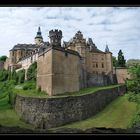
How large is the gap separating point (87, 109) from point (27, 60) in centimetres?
816

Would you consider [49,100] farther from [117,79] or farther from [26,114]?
[117,79]

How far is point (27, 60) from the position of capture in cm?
2191

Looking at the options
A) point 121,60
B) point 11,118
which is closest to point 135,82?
point 11,118

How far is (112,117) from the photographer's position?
16.0 metres

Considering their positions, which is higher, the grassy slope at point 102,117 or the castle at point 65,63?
A: the castle at point 65,63

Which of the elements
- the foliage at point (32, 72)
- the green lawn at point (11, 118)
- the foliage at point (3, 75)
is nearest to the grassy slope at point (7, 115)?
the green lawn at point (11, 118)

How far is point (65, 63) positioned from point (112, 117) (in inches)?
182

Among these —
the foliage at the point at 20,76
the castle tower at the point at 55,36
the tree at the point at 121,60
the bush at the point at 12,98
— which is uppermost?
the castle tower at the point at 55,36

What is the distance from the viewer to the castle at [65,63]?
16781mm

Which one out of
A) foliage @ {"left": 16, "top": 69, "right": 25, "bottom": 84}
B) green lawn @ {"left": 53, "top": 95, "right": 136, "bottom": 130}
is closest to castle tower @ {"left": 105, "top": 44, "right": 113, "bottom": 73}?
green lawn @ {"left": 53, "top": 95, "right": 136, "bottom": 130}

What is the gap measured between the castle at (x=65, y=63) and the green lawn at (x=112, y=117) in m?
2.50

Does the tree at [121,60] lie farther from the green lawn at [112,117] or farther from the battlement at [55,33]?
the battlement at [55,33]

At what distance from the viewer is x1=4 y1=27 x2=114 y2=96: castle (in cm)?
1678

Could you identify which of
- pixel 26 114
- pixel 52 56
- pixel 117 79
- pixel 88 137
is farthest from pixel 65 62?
pixel 88 137
